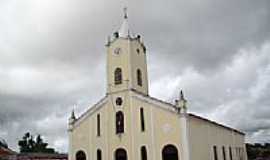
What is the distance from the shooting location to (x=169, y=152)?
28.7 meters

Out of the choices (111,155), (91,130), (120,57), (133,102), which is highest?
(120,57)

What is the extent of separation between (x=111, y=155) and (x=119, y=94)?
5557 mm

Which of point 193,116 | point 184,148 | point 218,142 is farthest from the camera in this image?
point 218,142

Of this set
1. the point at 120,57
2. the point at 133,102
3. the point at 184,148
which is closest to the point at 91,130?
the point at 133,102

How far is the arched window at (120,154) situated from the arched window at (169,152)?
3710 mm

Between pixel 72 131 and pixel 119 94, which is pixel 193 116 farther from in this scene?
pixel 72 131

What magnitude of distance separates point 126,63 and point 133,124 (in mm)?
5853

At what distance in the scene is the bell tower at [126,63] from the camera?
3234 cm

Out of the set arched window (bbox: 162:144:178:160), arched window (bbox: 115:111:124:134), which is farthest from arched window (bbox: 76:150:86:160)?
arched window (bbox: 162:144:178:160)

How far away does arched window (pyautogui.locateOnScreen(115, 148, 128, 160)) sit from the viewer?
101ft

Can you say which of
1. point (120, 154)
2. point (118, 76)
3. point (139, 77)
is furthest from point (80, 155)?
point (139, 77)

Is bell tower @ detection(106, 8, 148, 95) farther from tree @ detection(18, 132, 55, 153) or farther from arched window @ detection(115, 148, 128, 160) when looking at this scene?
tree @ detection(18, 132, 55, 153)

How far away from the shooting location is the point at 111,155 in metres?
31.4

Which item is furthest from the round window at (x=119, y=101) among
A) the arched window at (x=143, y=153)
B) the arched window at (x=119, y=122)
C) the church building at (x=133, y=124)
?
the arched window at (x=143, y=153)
